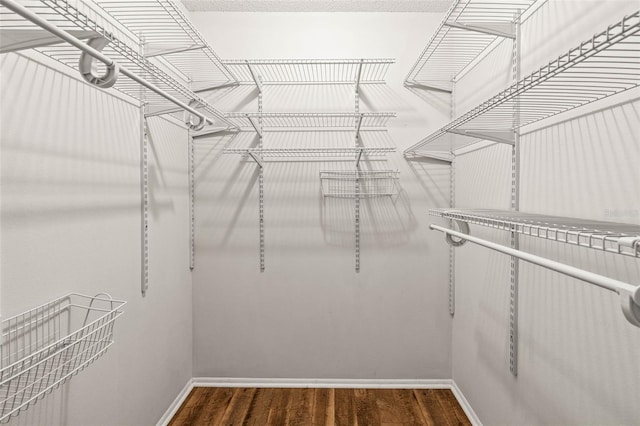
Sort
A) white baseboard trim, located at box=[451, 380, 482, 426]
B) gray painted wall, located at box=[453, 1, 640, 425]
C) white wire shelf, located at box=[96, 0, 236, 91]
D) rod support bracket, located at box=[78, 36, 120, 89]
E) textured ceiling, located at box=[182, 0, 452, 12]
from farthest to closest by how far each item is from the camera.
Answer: textured ceiling, located at box=[182, 0, 452, 12], white baseboard trim, located at box=[451, 380, 482, 426], white wire shelf, located at box=[96, 0, 236, 91], gray painted wall, located at box=[453, 1, 640, 425], rod support bracket, located at box=[78, 36, 120, 89]

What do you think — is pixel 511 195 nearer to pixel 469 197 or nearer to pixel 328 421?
pixel 469 197

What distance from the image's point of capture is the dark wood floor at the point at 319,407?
198cm

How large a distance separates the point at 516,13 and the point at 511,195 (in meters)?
0.75

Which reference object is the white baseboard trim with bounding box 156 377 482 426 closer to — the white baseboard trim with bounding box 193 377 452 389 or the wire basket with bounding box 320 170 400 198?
the white baseboard trim with bounding box 193 377 452 389

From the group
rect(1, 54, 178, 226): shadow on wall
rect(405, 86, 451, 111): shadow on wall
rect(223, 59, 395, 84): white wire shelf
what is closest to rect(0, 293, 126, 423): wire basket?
rect(1, 54, 178, 226): shadow on wall

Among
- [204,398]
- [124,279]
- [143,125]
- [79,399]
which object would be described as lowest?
[204,398]

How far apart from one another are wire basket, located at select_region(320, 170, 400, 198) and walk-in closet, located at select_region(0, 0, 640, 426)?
0.01 m

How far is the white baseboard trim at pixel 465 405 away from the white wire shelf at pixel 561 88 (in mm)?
1424

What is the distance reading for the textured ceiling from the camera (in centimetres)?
219

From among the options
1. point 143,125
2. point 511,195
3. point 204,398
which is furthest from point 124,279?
point 511,195

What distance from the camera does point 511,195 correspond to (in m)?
1.56

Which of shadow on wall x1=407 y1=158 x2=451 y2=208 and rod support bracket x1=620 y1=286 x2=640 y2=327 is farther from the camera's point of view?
shadow on wall x1=407 y1=158 x2=451 y2=208

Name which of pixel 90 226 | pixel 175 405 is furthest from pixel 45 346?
pixel 175 405

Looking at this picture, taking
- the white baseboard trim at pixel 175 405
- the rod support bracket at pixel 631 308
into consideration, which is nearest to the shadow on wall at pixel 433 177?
the rod support bracket at pixel 631 308
